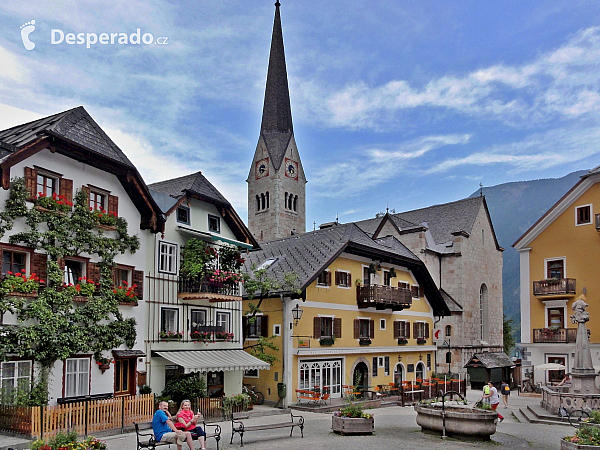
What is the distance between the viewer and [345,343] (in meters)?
32.3

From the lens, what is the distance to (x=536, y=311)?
121 feet

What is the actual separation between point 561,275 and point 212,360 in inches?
876

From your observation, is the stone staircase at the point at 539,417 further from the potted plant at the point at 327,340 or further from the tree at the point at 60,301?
the tree at the point at 60,301

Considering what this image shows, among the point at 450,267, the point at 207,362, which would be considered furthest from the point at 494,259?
the point at 207,362

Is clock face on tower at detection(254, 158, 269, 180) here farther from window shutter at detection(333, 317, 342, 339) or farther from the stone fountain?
the stone fountain

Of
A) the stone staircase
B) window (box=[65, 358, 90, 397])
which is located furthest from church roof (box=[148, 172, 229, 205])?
the stone staircase

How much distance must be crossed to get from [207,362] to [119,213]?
6345 mm

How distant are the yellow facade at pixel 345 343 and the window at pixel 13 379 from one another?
13.0 m

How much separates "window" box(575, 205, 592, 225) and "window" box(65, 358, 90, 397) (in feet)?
91.6

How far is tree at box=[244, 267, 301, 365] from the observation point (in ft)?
93.0

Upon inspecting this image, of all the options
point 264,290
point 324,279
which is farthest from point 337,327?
point 264,290

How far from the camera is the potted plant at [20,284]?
17500mm

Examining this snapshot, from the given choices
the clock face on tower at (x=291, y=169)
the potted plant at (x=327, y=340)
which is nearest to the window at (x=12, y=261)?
the potted plant at (x=327, y=340)

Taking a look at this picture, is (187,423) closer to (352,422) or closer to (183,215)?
(352,422)
